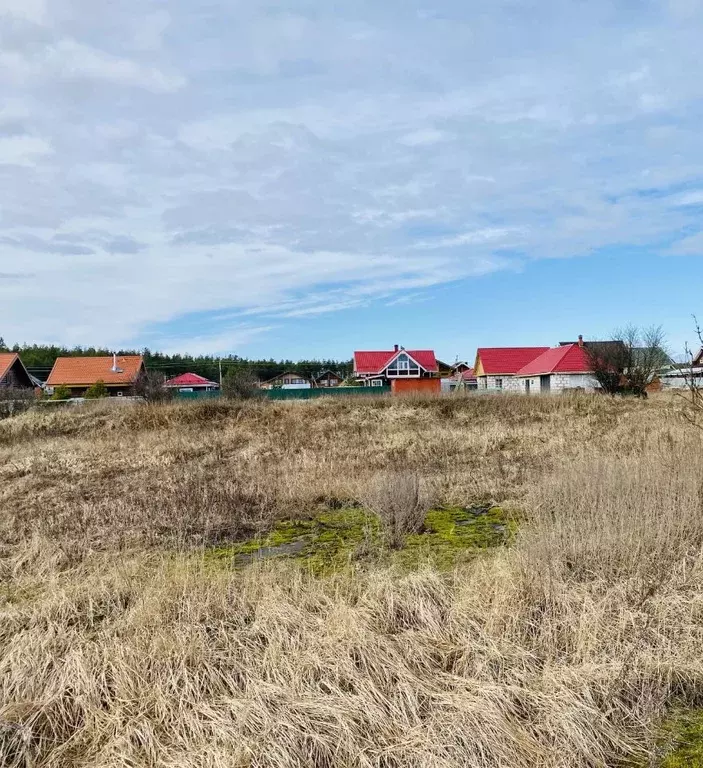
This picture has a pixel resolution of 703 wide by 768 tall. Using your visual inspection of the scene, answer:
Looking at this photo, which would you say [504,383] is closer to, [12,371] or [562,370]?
[562,370]

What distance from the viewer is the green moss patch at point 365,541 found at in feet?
18.6

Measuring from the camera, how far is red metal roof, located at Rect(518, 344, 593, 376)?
3947 centimetres

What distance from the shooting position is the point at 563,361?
1576 inches

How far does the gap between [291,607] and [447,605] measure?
1.05 metres

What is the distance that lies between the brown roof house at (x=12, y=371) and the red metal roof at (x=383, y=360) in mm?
24298

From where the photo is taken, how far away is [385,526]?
687cm

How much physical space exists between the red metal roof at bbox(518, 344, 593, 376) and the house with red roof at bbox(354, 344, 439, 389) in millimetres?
8535

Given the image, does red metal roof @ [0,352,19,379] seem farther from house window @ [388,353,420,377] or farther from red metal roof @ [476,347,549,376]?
red metal roof @ [476,347,549,376]

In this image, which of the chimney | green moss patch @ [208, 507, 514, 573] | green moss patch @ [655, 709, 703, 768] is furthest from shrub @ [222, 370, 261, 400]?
green moss patch @ [655, 709, 703, 768]

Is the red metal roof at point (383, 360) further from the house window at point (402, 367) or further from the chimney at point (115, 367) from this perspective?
the chimney at point (115, 367)

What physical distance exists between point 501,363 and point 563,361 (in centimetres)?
1040

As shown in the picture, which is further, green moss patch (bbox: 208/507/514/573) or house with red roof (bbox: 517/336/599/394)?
house with red roof (bbox: 517/336/599/394)

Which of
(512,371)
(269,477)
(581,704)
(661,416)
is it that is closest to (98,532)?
(269,477)

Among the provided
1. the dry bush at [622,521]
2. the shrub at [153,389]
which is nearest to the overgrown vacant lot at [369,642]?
the dry bush at [622,521]
